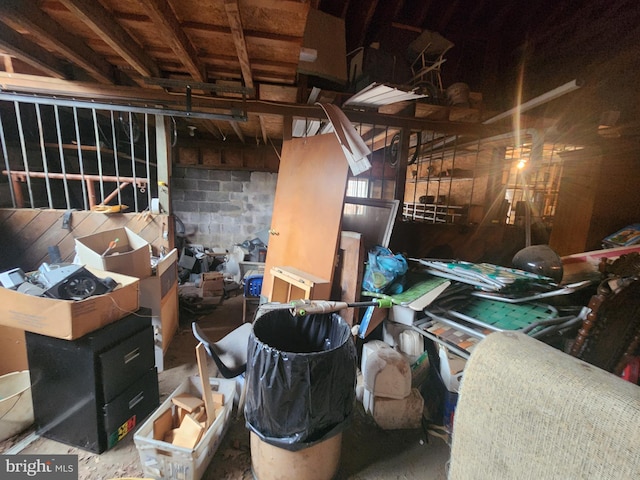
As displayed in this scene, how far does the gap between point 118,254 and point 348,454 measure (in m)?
2.06

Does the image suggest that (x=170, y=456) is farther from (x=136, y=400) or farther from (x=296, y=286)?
(x=296, y=286)

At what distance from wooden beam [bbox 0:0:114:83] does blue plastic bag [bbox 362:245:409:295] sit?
8.26 feet

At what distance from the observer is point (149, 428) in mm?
1358

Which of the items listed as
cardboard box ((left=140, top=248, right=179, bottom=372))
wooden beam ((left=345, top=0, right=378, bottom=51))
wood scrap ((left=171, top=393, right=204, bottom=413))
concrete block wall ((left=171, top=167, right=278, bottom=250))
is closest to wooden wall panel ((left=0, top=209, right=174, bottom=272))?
cardboard box ((left=140, top=248, right=179, bottom=372))

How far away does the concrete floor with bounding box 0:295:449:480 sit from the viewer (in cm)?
143

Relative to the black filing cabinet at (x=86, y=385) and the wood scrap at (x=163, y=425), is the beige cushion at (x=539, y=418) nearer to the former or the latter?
the wood scrap at (x=163, y=425)

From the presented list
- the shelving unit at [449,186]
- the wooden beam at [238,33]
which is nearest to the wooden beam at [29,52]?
the wooden beam at [238,33]

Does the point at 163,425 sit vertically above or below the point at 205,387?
below

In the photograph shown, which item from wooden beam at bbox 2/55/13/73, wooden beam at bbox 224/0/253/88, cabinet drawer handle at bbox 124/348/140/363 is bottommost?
cabinet drawer handle at bbox 124/348/140/363

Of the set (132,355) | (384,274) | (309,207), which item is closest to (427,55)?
(309,207)

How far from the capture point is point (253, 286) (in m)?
3.08

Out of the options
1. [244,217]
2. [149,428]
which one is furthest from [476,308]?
[244,217]

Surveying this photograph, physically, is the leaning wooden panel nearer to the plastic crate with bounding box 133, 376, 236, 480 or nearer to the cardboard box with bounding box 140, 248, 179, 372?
the cardboard box with bounding box 140, 248, 179, 372

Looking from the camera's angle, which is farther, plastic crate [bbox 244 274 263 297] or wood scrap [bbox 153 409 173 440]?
plastic crate [bbox 244 274 263 297]
